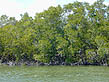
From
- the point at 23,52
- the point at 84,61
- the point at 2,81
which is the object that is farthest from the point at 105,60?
the point at 2,81

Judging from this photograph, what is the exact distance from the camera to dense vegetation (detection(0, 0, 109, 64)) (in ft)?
114

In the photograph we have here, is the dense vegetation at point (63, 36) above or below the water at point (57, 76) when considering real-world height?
above

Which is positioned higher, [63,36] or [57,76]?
[63,36]

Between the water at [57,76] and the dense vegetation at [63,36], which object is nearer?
the water at [57,76]

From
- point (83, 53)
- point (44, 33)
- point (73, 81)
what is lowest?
point (73, 81)

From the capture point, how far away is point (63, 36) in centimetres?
3788

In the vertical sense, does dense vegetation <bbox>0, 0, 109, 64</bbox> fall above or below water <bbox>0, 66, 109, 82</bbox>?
above

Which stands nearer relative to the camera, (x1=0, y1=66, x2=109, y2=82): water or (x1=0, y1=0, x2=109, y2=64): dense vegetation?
(x1=0, y1=66, x2=109, y2=82): water

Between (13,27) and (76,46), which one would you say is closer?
(76,46)

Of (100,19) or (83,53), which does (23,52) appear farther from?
(100,19)

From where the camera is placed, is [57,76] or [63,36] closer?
[57,76]

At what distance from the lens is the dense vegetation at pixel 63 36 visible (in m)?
34.6

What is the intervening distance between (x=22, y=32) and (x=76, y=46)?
1132 centimetres

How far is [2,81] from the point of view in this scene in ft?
54.0
